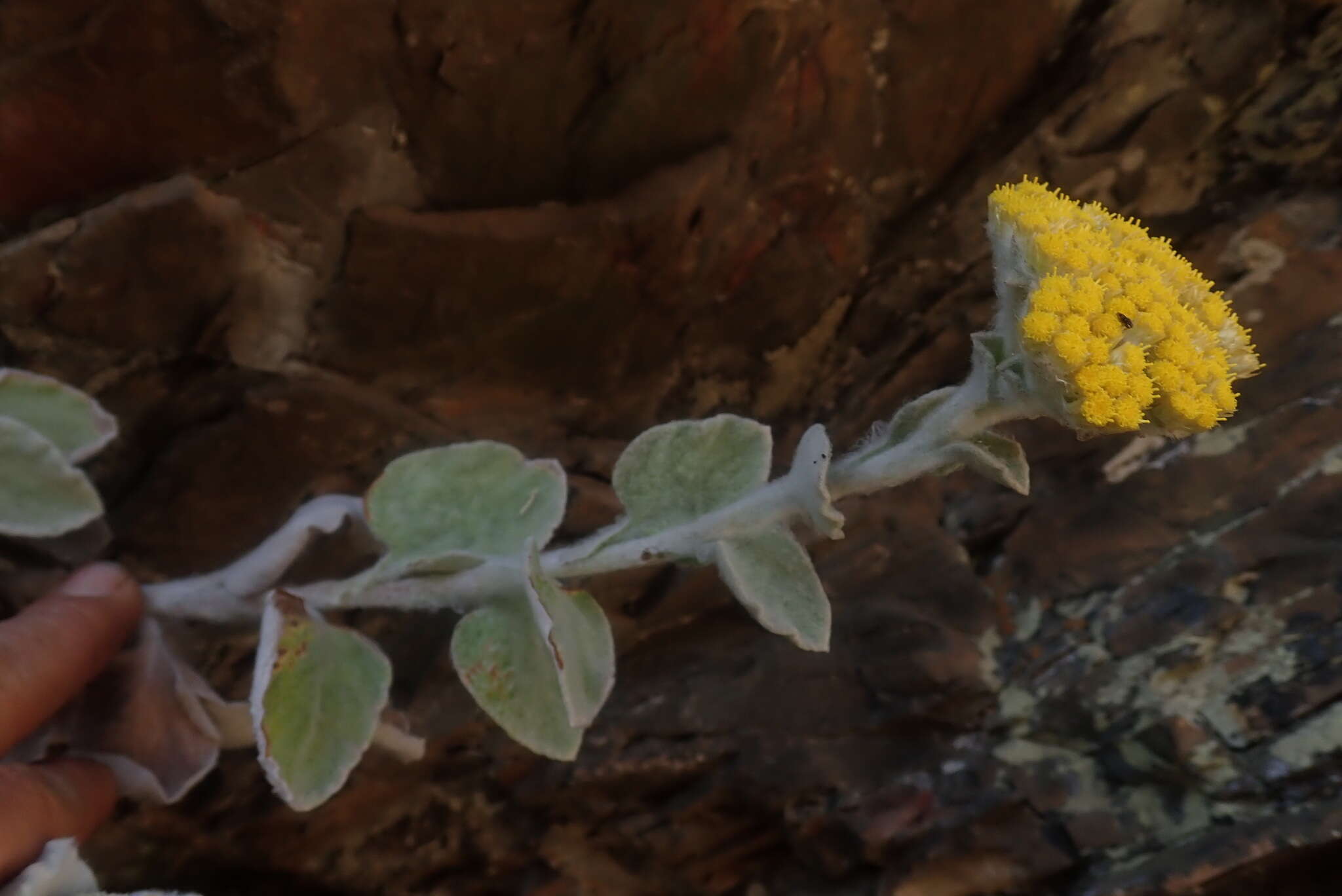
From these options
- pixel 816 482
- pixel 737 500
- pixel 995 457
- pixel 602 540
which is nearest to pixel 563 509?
pixel 602 540

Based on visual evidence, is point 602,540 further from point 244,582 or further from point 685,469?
point 244,582

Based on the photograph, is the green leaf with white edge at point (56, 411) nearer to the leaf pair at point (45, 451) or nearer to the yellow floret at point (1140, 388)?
the leaf pair at point (45, 451)

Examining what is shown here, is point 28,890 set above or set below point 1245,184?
below

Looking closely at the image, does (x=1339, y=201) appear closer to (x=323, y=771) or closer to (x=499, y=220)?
(x=499, y=220)

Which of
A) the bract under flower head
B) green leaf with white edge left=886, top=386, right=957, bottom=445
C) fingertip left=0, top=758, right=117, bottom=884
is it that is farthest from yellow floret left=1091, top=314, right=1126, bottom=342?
fingertip left=0, top=758, right=117, bottom=884

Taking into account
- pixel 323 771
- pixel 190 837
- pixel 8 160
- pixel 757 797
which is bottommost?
pixel 190 837

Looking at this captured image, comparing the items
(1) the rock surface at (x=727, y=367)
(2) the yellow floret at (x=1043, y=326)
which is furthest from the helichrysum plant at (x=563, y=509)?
(1) the rock surface at (x=727, y=367)

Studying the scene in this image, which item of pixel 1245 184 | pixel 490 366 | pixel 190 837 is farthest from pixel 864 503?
pixel 190 837
